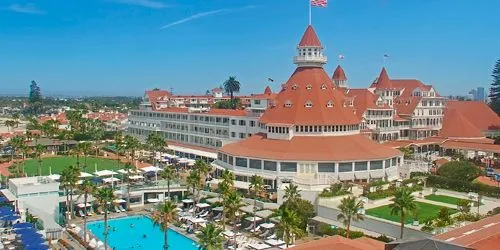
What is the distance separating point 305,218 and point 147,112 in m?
74.9

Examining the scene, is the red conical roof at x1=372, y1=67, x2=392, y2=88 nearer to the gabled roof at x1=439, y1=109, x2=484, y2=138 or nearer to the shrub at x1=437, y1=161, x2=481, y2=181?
the gabled roof at x1=439, y1=109, x2=484, y2=138

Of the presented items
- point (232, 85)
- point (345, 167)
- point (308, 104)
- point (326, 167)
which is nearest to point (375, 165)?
point (345, 167)

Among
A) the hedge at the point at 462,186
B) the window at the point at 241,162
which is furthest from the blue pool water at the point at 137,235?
the hedge at the point at 462,186

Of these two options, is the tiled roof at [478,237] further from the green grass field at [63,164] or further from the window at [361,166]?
the green grass field at [63,164]

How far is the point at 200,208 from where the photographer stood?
5672 centimetres

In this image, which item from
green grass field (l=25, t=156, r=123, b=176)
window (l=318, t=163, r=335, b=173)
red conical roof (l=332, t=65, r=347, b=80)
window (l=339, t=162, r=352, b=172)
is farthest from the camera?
red conical roof (l=332, t=65, r=347, b=80)

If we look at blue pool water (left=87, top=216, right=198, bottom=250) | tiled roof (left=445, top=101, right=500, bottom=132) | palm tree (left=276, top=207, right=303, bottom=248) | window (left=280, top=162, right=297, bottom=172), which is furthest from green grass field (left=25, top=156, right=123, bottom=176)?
tiled roof (left=445, top=101, right=500, bottom=132)

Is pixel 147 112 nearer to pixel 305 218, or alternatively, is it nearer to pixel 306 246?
pixel 305 218

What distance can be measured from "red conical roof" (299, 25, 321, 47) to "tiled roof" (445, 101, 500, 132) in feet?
128

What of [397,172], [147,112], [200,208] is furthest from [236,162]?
[147,112]

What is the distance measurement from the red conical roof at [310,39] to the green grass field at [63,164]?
37578 mm

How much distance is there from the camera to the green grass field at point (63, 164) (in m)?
→ 82.1

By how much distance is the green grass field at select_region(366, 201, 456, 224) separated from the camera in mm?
45088

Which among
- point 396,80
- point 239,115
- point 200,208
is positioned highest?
point 396,80
